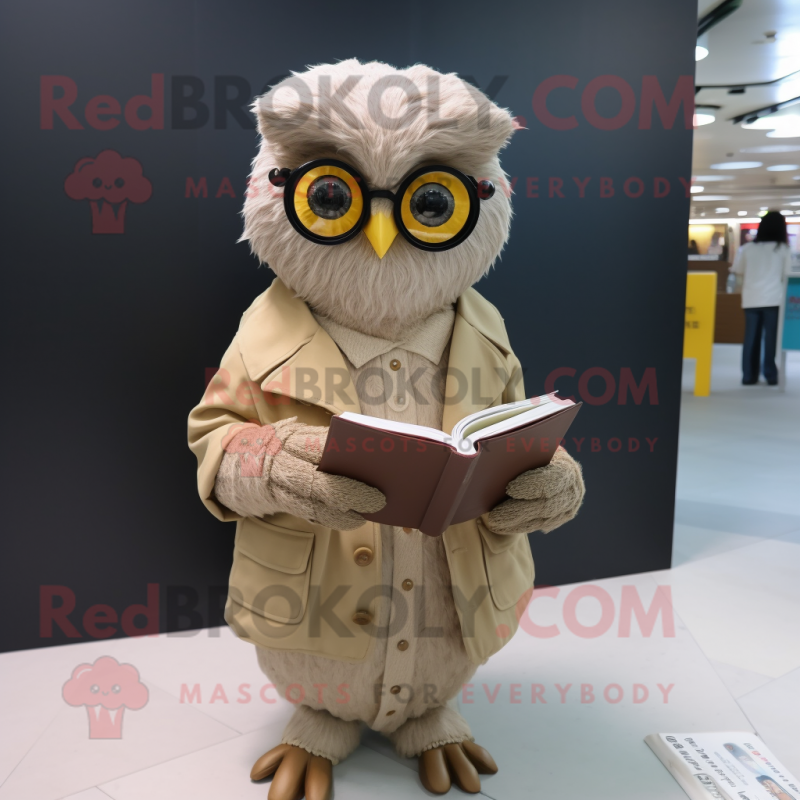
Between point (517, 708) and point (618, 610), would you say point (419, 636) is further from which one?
point (618, 610)

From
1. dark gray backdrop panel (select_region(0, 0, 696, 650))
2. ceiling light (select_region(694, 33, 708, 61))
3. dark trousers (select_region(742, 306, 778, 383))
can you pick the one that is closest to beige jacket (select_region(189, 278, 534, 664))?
dark gray backdrop panel (select_region(0, 0, 696, 650))

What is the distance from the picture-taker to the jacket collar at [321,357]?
1404mm

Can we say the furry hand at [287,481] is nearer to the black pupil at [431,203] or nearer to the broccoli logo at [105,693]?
the black pupil at [431,203]

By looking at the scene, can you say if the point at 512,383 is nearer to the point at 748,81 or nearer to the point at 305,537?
the point at 305,537

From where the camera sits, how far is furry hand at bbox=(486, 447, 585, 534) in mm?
1322

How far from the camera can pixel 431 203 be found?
136 centimetres

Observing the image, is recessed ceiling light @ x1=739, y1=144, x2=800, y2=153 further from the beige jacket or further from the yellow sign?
the beige jacket

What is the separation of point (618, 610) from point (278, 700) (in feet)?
3.70

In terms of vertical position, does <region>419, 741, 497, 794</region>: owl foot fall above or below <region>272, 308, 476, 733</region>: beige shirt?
below

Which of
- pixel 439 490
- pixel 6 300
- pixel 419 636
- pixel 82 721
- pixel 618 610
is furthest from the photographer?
pixel 618 610

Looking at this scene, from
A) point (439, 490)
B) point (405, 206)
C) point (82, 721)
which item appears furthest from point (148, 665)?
point (405, 206)

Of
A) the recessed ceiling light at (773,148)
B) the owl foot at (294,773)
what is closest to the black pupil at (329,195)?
the owl foot at (294,773)

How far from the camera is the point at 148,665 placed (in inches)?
82.8

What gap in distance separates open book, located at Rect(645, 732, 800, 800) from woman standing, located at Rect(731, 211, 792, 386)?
5.73 meters
